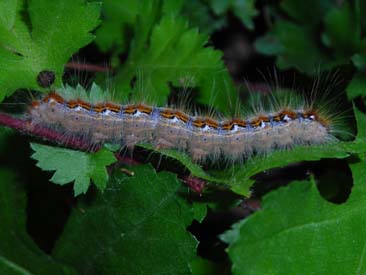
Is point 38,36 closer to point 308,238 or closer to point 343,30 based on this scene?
point 308,238

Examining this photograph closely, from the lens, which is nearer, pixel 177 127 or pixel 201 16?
pixel 177 127

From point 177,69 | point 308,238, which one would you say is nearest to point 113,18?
point 177,69

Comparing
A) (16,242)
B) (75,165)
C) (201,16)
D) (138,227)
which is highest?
(201,16)

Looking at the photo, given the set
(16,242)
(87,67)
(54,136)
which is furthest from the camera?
(87,67)

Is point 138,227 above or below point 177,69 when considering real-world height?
below

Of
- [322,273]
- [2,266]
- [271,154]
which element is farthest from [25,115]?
[322,273]

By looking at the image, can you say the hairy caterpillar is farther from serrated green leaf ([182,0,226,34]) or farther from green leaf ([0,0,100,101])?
serrated green leaf ([182,0,226,34])

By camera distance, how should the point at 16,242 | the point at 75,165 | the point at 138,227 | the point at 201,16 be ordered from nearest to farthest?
1. the point at 75,165
2. the point at 138,227
3. the point at 16,242
4. the point at 201,16
